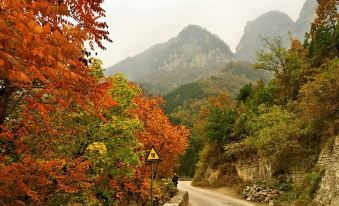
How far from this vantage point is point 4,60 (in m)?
3.88

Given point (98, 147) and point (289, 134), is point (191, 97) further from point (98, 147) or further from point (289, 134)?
point (98, 147)

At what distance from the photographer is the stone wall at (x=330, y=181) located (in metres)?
16.2

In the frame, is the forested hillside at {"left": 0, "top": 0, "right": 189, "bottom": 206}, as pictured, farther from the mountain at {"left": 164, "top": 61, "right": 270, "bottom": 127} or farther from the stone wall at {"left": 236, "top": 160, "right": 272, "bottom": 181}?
the mountain at {"left": 164, "top": 61, "right": 270, "bottom": 127}

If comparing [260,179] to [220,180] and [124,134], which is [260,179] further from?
[124,134]

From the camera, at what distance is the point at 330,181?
17.0 metres

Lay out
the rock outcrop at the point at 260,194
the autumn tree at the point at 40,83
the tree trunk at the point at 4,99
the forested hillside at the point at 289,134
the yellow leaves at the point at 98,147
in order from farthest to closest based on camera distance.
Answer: the rock outcrop at the point at 260,194 < the forested hillside at the point at 289,134 < the yellow leaves at the point at 98,147 < the tree trunk at the point at 4,99 < the autumn tree at the point at 40,83

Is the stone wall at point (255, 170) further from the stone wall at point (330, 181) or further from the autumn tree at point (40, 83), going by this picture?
the autumn tree at point (40, 83)

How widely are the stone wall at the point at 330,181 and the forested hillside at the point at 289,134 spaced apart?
0.05 m

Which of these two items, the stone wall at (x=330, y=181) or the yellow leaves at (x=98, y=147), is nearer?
the yellow leaves at (x=98, y=147)

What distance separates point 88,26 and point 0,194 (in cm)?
443

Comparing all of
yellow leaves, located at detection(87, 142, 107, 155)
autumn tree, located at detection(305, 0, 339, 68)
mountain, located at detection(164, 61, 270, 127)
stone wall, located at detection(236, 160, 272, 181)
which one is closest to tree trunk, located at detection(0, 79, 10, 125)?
yellow leaves, located at detection(87, 142, 107, 155)

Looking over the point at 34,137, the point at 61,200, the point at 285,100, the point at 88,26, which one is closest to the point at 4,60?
the point at 88,26

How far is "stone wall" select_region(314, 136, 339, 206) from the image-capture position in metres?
16.2

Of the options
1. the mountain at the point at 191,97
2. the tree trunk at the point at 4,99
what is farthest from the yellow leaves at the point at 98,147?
A: the mountain at the point at 191,97
